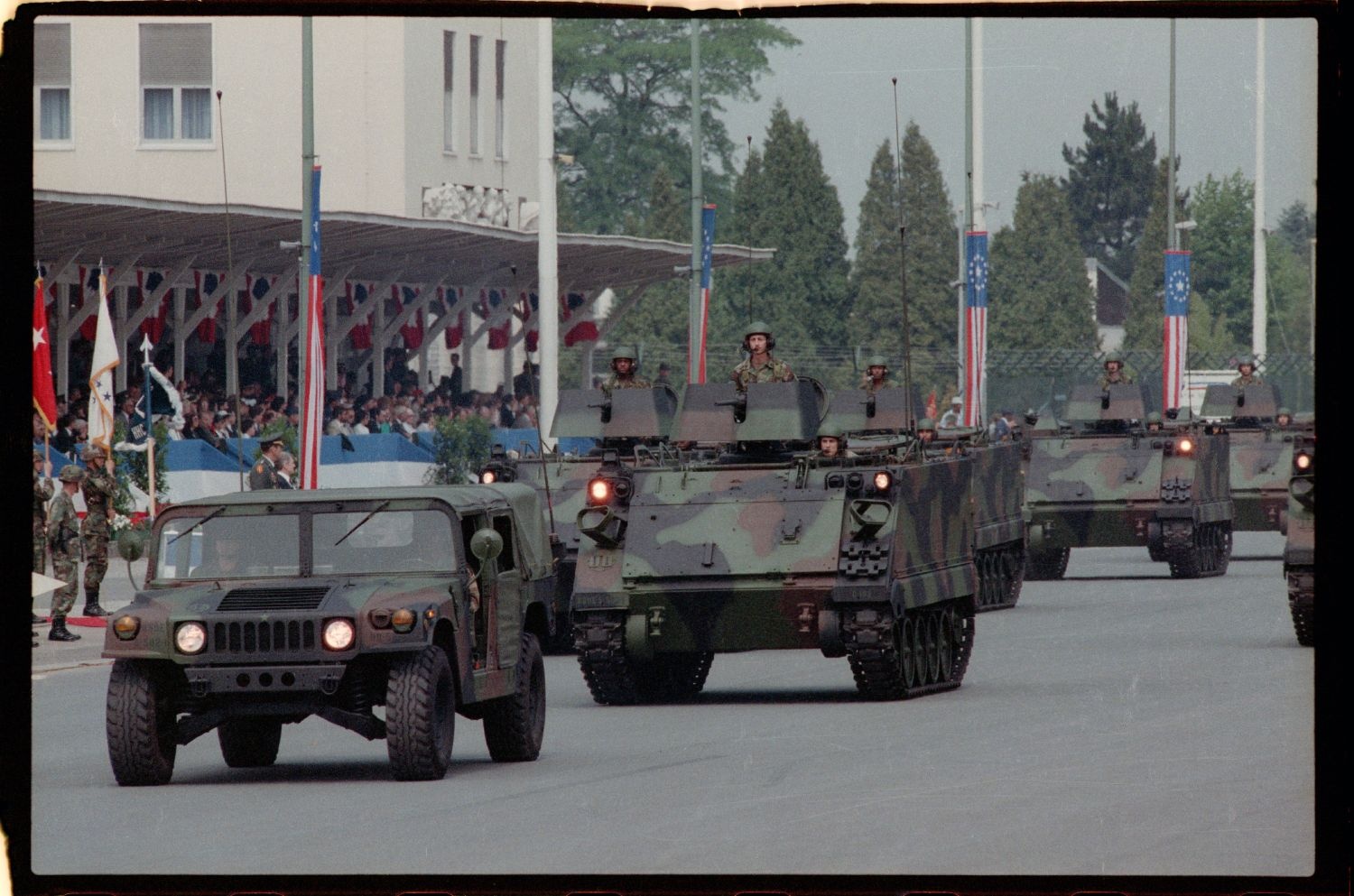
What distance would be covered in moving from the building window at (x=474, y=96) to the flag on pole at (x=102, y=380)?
10227mm

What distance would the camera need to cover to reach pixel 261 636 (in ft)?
41.9

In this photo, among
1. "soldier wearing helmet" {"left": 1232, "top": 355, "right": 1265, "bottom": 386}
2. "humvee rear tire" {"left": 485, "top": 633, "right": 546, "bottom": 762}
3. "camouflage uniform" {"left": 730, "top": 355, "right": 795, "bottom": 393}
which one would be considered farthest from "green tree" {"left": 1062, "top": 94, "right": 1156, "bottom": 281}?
"humvee rear tire" {"left": 485, "top": 633, "right": 546, "bottom": 762}

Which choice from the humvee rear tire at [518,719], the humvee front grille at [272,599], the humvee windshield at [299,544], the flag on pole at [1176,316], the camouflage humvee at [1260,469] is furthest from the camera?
the camouflage humvee at [1260,469]

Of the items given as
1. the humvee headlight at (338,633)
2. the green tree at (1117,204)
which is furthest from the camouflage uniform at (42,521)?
the green tree at (1117,204)

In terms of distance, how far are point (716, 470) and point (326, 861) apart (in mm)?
8432

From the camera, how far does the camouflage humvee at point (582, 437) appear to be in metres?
22.8

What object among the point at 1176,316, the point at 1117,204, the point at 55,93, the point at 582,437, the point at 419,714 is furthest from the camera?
the point at 1117,204

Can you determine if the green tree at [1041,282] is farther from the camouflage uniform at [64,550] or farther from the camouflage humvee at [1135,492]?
the camouflage uniform at [64,550]

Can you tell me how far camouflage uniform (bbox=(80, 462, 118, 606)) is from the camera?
22.0m

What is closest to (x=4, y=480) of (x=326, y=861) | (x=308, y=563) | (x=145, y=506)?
(x=326, y=861)

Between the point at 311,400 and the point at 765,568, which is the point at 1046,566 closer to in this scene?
the point at 311,400

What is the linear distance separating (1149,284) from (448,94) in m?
25.1

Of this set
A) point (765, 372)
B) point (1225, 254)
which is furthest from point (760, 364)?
point (1225, 254)

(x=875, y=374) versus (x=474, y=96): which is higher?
(x=474, y=96)
